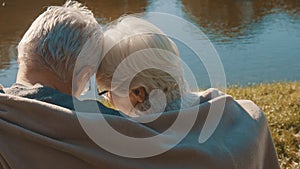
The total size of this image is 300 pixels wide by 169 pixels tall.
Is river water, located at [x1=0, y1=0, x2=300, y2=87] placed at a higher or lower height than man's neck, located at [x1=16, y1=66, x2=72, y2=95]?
lower

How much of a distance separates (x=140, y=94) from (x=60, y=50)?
13.7 inches

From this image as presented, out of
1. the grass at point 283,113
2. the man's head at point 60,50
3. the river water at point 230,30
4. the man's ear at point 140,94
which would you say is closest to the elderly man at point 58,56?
the man's head at point 60,50

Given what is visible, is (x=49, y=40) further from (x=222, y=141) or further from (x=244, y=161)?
(x=244, y=161)

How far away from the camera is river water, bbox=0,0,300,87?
7.58 metres

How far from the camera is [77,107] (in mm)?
1706

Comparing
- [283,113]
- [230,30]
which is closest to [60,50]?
[283,113]

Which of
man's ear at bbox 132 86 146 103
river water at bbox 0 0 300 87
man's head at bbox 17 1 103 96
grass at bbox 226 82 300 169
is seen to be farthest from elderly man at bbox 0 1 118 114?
river water at bbox 0 0 300 87

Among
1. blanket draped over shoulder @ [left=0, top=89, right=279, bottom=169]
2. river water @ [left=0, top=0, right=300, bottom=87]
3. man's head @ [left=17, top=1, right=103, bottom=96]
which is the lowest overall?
river water @ [left=0, top=0, right=300, bottom=87]

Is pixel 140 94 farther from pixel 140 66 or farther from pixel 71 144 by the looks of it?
pixel 71 144

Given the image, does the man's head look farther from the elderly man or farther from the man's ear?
the man's ear

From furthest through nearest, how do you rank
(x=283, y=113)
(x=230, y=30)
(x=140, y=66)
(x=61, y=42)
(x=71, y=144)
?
(x=230, y=30) → (x=283, y=113) → (x=140, y=66) → (x=61, y=42) → (x=71, y=144)

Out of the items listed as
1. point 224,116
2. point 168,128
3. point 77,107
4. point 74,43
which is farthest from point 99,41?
point 224,116

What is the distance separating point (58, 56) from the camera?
1763 millimetres

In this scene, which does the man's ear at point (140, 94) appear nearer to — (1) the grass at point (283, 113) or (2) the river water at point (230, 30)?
(1) the grass at point (283, 113)
